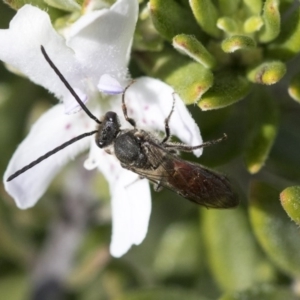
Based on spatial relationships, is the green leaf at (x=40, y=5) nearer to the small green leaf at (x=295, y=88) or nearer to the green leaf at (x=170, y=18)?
the green leaf at (x=170, y=18)

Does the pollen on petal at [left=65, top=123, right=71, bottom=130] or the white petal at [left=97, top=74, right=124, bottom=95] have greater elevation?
the white petal at [left=97, top=74, right=124, bottom=95]

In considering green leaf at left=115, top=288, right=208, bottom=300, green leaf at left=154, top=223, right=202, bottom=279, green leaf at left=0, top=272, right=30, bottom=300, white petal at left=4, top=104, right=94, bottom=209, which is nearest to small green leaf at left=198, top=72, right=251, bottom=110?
white petal at left=4, top=104, right=94, bottom=209

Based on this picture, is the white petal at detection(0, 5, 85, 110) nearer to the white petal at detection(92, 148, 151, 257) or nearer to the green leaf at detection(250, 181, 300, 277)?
the white petal at detection(92, 148, 151, 257)

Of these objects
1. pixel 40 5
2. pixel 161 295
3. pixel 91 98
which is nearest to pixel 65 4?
pixel 40 5

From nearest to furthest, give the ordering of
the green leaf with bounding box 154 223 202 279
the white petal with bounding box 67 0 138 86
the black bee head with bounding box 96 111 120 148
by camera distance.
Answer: the white petal with bounding box 67 0 138 86 → the black bee head with bounding box 96 111 120 148 → the green leaf with bounding box 154 223 202 279

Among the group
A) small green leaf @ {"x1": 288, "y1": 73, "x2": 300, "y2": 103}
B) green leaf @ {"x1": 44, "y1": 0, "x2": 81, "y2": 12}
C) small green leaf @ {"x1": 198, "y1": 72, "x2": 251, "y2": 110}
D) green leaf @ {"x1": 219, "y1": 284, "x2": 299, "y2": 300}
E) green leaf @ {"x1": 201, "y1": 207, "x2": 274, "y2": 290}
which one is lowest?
green leaf @ {"x1": 201, "y1": 207, "x2": 274, "y2": 290}

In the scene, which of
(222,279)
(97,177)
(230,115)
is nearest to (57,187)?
(97,177)

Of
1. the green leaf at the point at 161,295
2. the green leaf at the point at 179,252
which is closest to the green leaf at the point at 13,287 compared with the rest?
the green leaf at the point at 179,252
